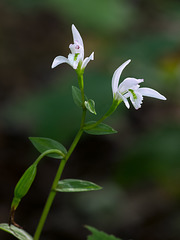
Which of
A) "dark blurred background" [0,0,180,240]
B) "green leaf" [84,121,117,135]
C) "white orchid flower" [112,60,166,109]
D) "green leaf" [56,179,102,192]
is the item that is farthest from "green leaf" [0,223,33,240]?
"dark blurred background" [0,0,180,240]

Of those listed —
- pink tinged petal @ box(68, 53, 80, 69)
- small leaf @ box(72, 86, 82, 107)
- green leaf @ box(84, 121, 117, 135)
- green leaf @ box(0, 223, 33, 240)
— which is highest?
pink tinged petal @ box(68, 53, 80, 69)

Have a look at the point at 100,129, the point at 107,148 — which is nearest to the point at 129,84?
the point at 100,129

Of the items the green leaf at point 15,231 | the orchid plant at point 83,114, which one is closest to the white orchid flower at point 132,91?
the orchid plant at point 83,114

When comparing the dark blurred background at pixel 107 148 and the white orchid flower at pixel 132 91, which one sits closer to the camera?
the white orchid flower at pixel 132 91

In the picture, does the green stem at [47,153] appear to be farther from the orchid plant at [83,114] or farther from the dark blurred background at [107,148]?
the dark blurred background at [107,148]

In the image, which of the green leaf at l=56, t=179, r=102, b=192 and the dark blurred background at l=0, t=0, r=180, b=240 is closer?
the green leaf at l=56, t=179, r=102, b=192

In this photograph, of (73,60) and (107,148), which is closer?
(73,60)

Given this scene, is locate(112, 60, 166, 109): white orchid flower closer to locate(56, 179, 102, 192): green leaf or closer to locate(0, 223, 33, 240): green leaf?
locate(56, 179, 102, 192): green leaf

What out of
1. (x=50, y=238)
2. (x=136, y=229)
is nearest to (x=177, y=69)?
(x=136, y=229)

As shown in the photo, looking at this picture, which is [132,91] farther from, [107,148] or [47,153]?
[107,148]
